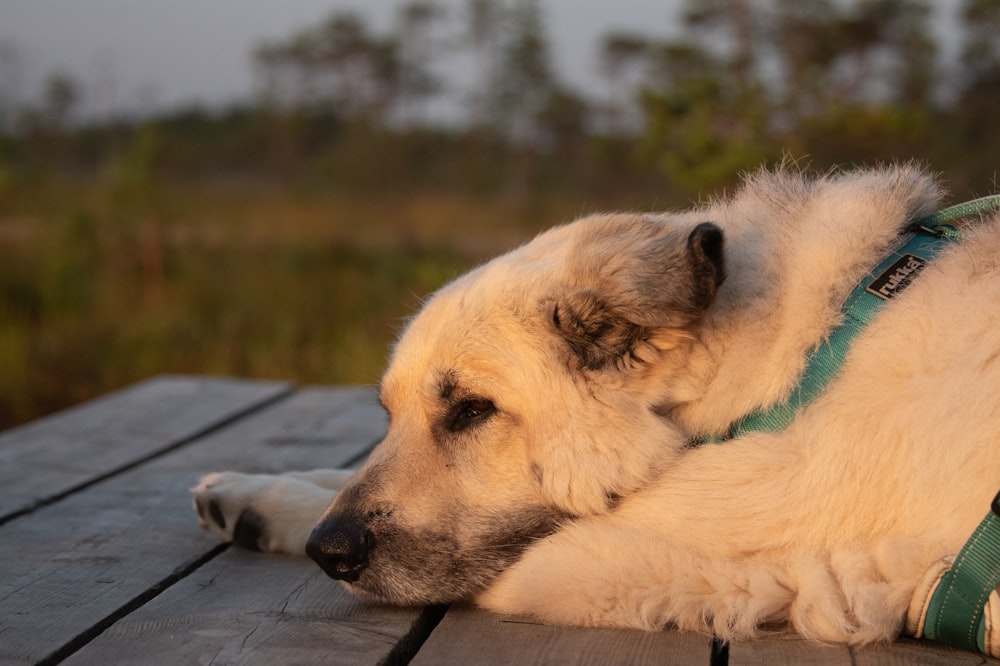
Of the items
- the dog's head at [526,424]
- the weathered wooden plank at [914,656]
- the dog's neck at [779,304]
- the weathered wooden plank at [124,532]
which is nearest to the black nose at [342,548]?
the dog's head at [526,424]

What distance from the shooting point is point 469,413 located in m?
2.59

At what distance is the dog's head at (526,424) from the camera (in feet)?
7.94

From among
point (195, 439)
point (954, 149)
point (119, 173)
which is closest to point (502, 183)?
point (954, 149)

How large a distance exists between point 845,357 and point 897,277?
0.26 m

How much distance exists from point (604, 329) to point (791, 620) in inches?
31.2

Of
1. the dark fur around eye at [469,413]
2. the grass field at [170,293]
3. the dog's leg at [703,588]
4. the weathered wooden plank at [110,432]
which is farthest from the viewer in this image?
the grass field at [170,293]

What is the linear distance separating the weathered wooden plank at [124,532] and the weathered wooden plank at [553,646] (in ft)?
2.35

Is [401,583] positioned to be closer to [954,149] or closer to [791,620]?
[791,620]

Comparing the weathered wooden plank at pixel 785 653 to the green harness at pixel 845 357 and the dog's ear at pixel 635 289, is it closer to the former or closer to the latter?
the green harness at pixel 845 357

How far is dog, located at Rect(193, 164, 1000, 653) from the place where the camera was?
84.4 inches

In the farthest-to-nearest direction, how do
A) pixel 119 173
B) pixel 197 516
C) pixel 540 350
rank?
pixel 119 173 → pixel 197 516 → pixel 540 350

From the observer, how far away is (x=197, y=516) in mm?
3150

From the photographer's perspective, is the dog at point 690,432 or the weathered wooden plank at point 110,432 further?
the weathered wooden plank at point 110,432

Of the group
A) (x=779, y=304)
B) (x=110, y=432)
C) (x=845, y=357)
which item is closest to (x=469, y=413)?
(x=779, y=304)
